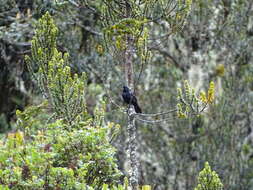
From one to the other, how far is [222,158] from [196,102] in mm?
5499

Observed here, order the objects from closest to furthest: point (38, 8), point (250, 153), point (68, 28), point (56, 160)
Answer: point (56, 160) < point (38, 8) < point (68, 28) < point (250, 153)

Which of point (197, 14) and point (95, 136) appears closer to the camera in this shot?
point (95, 136)

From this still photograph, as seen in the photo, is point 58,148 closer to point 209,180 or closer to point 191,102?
point 191,102

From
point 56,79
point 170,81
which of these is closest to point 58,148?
point 56,79

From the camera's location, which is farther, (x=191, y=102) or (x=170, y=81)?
(x=170, y=81)

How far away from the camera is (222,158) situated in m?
10.2

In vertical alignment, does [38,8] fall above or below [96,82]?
above

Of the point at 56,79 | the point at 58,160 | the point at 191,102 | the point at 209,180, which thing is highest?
the point at 56,79

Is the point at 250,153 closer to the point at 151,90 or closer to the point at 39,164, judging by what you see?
the point at 151,90

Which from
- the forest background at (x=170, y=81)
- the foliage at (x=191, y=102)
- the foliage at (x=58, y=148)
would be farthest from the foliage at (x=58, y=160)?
the forest background at (x=170, y=81)

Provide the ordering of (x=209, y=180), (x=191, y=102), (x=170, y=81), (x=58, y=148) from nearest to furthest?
(x=58, y=148), (x=191, y=102), (x=209, y=180), (x=170, y=81)

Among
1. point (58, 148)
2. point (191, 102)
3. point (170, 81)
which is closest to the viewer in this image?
point (58, 148)

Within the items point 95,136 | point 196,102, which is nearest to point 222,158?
point 196,102

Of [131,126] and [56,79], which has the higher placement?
[56,79]
